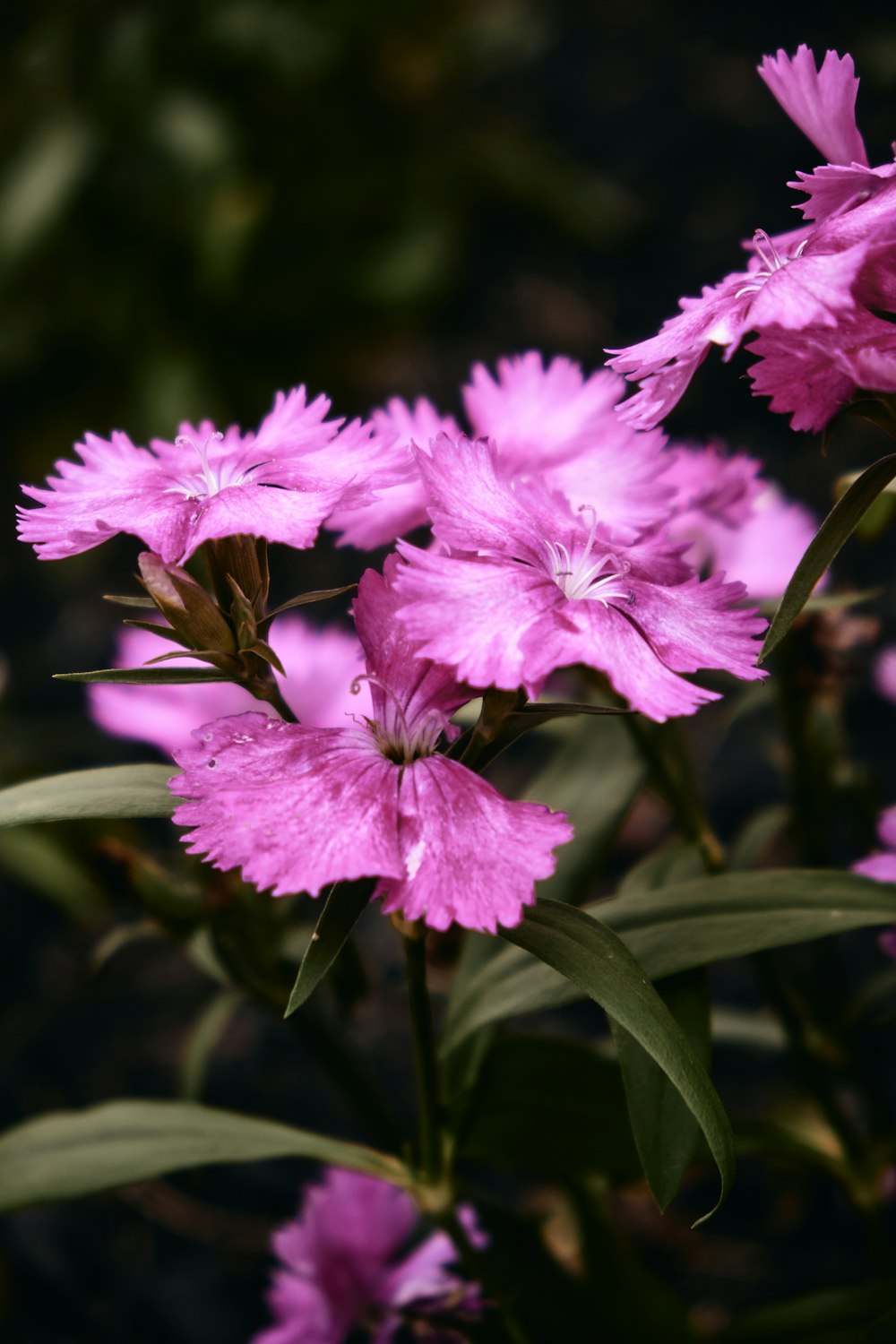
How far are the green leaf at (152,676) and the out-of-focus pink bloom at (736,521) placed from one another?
0.28m

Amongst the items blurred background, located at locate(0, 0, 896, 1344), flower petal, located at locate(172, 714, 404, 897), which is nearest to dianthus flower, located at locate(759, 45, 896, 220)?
flower petal, located at locate(172, 714, 404, 897)

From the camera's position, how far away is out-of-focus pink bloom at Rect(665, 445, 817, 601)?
741 millimetres

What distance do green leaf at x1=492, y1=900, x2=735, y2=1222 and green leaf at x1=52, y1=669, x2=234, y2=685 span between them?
191 millimetres

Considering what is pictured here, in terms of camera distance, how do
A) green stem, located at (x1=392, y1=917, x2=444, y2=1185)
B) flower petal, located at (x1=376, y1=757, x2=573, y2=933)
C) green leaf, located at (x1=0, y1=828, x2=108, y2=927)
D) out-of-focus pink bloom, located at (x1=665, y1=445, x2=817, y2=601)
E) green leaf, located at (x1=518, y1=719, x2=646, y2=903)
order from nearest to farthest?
flower petal, located at (x1=376, y1=757, x2=573, y2=933) → green stem, located at (x1=392, y1=917, x2=444, y2=1185) → out-of-focus pink bloom, located at (x1=665, y1=445, x2=817, y2=601) → green leaf, located at (x1=518, y1=719, x2=646, y2=903) → green leaf, located at (x1=0, y1=828, x2=108, y2=927)

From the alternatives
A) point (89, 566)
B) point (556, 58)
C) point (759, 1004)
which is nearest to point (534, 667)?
point (759, 1004)

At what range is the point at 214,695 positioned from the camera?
1.02 metres

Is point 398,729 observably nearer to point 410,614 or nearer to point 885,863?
point 410,614

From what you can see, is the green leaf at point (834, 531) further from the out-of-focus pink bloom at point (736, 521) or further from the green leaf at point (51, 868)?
the green leaf at point (51, 868)

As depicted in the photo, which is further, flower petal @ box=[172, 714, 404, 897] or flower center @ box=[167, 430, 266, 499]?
flower center @ box=[167, 430, 266, 499]

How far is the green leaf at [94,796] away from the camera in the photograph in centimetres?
Answer: 62

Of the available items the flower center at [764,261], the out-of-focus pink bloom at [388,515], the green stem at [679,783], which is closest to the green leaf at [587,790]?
the green stem at [679,783]

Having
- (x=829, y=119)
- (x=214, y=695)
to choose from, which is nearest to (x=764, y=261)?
(x=829, y=119)

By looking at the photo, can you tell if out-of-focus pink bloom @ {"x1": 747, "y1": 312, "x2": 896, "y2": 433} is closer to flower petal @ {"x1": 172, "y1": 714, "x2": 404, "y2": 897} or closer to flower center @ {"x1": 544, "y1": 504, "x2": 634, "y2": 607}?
flower center @ {"x1": 544, "y1": 504, "x2": 634, "y2": 607}

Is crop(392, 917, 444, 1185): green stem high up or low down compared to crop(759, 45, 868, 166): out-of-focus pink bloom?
down
